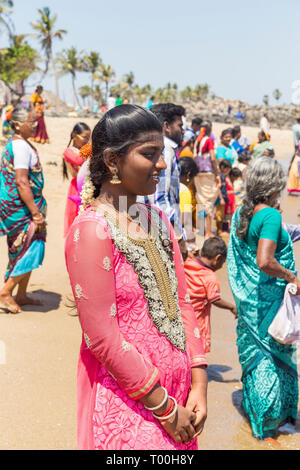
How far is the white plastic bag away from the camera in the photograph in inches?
135

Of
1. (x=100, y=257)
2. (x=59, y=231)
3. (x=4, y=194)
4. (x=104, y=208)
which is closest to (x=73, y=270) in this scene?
(x=100, y=257)

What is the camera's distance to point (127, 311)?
5.79 ft

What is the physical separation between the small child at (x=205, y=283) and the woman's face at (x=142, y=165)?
7.73ft

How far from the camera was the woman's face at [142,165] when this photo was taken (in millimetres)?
1791

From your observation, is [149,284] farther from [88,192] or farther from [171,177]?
[171,177]

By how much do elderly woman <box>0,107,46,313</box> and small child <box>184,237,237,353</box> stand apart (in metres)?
1.82

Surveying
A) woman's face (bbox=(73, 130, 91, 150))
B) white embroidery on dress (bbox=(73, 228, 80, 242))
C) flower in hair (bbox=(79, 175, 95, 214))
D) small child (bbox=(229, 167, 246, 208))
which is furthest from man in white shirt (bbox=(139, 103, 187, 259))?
small child (bbox=(229, 167, 246, 208))

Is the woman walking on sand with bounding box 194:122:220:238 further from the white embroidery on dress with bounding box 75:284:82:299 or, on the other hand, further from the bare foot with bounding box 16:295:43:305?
the white embroidery on dress with bounding box 75:284:82:299

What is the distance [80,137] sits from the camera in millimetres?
5844

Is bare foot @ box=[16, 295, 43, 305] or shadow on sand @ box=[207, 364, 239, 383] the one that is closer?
shadow on sand @ box=[207, 364, 239, 383]

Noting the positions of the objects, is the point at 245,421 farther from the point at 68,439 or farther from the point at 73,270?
the point at 73,270

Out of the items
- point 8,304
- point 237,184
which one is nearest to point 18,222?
point 8,304

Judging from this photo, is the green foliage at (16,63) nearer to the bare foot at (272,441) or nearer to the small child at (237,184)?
the small child at (237,184)

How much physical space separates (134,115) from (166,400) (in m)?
0.93
